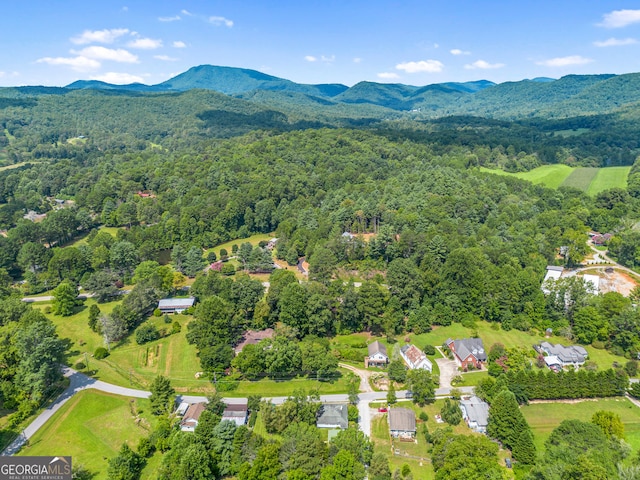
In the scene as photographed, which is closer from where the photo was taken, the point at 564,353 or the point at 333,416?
the point at 333,416

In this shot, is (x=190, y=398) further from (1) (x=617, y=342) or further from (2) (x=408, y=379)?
(1) (x=617, y=342)

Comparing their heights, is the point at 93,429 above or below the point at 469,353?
below

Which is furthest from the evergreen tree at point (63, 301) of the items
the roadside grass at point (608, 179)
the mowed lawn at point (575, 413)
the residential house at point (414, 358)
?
the roadside grass at point (608, 179)

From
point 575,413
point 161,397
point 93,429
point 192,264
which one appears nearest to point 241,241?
point 192,264

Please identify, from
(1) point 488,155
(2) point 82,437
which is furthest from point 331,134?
(2) point 82,437

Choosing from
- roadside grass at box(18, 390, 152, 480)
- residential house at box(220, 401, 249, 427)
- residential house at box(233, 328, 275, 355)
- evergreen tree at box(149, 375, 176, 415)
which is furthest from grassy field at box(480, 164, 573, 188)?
roadside grass at box(18, 390, 152, 480)

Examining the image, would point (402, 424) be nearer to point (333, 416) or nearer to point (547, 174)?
point (333, 416)
